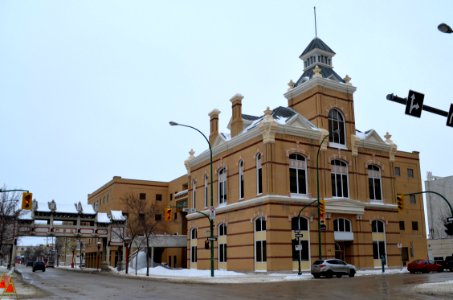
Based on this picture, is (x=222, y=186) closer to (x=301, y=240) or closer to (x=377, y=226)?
(x=301, y=240)

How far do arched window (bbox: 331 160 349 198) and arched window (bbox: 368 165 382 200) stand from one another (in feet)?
10.7

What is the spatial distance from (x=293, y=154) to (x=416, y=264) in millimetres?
13624

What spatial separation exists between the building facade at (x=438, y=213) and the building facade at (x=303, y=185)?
31.8 m

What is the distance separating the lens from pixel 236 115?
44625 mm

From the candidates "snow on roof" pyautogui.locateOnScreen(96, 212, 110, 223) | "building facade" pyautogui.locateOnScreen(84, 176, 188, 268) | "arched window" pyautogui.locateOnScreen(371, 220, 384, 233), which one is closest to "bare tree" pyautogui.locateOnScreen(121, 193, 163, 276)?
"building facade" pyautogui.locateOnScreen(84, 176, 188, 268)

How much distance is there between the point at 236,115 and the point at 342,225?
13994 mm

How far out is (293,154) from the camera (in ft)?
131

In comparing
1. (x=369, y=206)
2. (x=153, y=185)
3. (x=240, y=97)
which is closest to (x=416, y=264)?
(x=369, y=206)

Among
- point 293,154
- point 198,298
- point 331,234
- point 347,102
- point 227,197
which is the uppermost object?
point 347,102

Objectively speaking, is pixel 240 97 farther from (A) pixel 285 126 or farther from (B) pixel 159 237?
(B) pixel 159 237

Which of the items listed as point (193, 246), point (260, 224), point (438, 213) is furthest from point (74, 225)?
point (438, 213)

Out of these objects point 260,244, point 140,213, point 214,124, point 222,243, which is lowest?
point 260,244

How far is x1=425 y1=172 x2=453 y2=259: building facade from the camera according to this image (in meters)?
76.8

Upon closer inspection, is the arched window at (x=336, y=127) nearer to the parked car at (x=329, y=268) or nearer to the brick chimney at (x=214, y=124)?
the brick chimney at (x=214, y=124)
